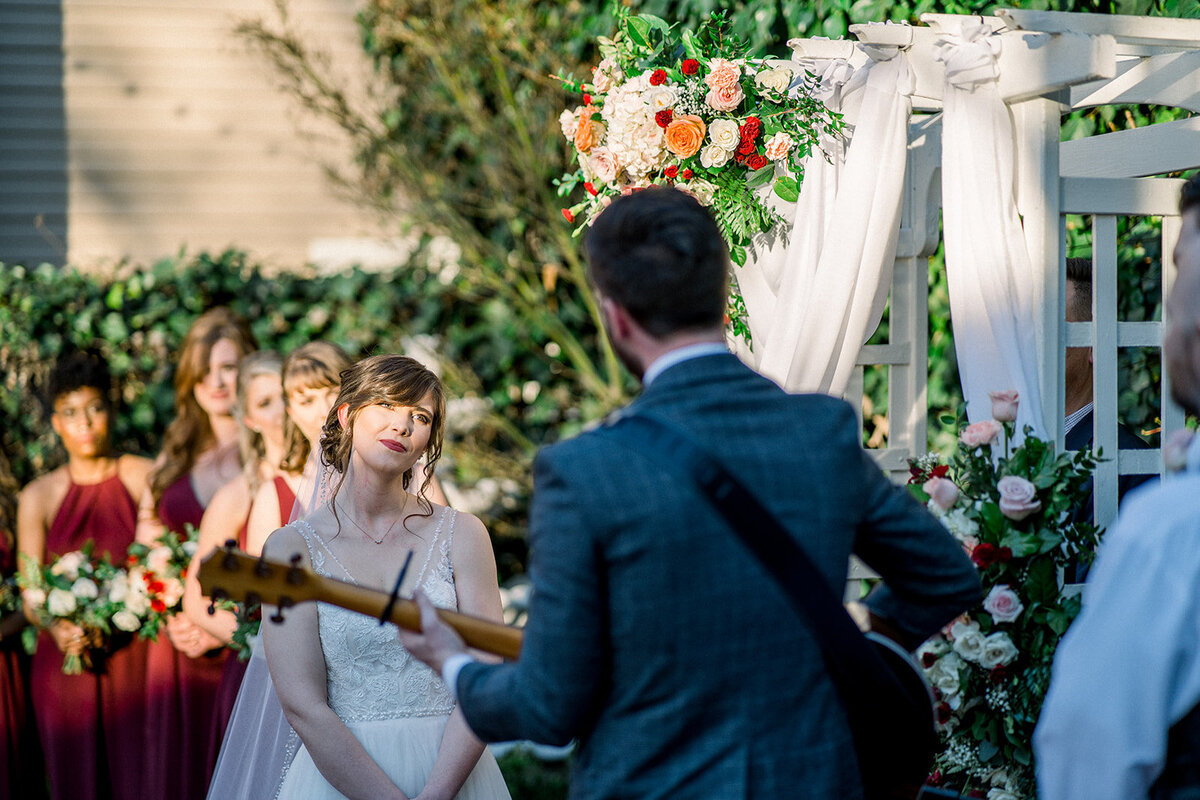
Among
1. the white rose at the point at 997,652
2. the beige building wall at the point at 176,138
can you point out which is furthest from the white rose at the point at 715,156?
the beige building wall at the point at 176,138

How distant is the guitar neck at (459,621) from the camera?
6.45 ft

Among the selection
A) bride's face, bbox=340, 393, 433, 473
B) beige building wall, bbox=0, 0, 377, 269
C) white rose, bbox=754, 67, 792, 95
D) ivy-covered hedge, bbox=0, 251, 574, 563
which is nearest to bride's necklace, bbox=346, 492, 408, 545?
bride's face, bbox=340, 393, 433, 473

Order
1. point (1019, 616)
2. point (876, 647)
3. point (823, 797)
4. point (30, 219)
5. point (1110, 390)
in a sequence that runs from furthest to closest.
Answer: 1. point (30, 219)
2. point (1110, 390)
3. point (1019, 616)
4. point (876, 647)
5. point (823, 797)

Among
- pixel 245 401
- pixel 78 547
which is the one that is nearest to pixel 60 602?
pixel 78 547

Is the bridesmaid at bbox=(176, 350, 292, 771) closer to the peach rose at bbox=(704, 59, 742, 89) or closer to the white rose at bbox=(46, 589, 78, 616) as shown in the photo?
the white rose at bbox=(46, 589, 78, 616)

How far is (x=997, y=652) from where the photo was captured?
10.1ft

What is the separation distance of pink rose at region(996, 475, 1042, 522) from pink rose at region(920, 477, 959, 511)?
125 millimetres

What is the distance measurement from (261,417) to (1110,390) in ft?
9.77

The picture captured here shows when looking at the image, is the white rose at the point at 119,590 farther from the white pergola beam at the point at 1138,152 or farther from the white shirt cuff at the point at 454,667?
the white pergola beam at the point at 1138,152

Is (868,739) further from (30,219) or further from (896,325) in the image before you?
(30,219)

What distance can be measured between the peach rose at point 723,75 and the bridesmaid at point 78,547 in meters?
3.19

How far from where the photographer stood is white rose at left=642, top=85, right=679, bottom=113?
11.6 ft

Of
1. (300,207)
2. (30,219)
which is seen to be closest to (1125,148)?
(300,207)

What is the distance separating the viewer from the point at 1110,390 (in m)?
3.47
